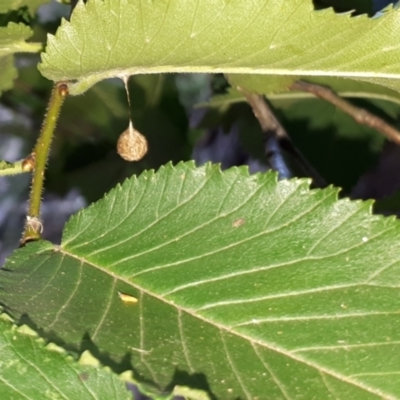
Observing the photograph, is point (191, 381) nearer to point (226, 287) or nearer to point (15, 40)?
point (226, 287)

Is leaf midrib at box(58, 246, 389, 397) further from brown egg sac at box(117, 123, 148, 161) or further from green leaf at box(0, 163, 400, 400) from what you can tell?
brown egg sac at box(117, 123, 148, 161)

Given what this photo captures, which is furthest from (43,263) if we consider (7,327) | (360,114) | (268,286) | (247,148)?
(247,148)

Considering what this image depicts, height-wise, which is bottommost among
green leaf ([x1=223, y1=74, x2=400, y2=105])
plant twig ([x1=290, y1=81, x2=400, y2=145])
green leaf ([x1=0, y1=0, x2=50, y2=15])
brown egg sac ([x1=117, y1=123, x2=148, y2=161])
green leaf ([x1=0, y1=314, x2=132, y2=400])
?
green leaf ([x1=0, y1=314, x2=132, y2=400])

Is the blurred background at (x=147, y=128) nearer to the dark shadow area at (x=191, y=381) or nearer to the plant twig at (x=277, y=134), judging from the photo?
the plant twig at (x=277, y=134)

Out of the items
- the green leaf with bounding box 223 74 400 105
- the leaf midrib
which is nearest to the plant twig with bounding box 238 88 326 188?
the green leaf with bounding box 223 74 400 105

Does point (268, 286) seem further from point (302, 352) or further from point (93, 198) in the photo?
point (93, 198)

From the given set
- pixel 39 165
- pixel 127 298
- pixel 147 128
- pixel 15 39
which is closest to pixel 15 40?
pixel 15 39
